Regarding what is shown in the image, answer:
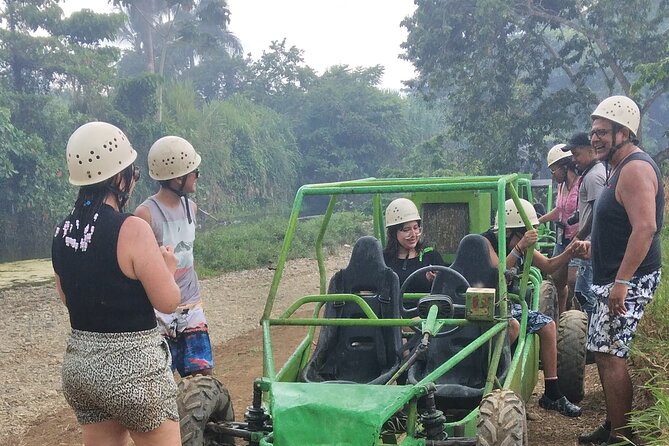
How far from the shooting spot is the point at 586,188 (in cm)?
604

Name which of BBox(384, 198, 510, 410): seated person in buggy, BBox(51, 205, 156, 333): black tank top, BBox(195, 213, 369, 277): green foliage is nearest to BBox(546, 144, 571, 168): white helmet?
BBox(384, 198, 510, 410): seated person in buggy

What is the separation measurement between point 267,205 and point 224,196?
301 centimetres

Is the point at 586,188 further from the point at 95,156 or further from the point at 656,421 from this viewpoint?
the point at 95,156

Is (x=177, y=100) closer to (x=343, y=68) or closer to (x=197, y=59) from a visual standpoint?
(x=343, y=68)

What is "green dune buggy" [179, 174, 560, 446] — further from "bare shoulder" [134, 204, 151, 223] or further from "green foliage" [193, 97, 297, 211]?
"green foliage" [193, 97, 297, 211]

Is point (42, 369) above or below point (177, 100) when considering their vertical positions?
below

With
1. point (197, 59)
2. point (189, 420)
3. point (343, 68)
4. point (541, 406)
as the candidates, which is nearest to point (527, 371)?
point (541, 406)

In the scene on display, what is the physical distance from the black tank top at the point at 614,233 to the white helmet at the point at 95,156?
2.43 metres

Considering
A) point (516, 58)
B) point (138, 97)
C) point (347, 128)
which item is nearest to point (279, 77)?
point (347, 128)

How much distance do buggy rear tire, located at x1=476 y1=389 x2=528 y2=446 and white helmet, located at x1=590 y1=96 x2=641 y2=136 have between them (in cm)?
156

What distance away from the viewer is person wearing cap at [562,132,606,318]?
19.5ft

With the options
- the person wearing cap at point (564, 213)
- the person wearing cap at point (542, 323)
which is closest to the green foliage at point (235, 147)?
the person wearing cap at point (564, 213)

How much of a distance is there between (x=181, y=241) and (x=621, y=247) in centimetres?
219

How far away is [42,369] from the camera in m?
7.80
